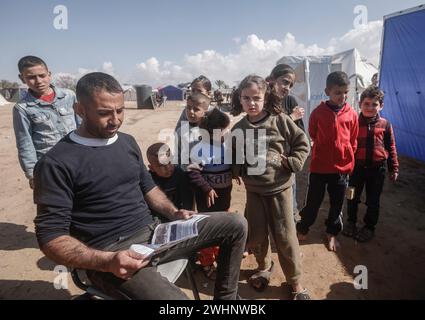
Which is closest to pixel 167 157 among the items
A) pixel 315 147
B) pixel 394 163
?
pixel 315 147

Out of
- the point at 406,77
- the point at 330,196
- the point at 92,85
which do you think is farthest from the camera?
the point at 406,77

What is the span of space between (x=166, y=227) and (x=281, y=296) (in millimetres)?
1420

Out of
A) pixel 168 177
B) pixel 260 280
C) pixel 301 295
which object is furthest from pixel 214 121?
pixel 301 295

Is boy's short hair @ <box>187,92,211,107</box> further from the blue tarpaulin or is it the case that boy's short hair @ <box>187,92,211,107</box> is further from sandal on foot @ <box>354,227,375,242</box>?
the blue tarpaulin

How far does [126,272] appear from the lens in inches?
57.6

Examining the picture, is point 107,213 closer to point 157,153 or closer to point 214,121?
point 157,153

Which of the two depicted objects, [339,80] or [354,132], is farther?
[354,132]

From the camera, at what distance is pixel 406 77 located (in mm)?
6668

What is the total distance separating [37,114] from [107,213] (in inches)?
74.2

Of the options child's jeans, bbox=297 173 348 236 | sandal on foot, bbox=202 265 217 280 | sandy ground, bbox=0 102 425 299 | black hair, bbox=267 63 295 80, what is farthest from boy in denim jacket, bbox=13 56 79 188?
child's jeans, bbox=297 173 348 236

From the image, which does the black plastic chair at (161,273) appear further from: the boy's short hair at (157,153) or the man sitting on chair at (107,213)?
the boy's short hair at (157,153)

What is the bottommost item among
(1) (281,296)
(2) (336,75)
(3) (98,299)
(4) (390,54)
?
(1) (281,296)

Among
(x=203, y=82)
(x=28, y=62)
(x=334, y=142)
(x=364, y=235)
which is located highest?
(x=28, y=62)
